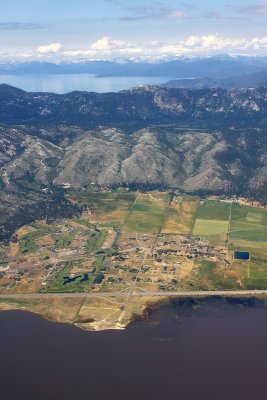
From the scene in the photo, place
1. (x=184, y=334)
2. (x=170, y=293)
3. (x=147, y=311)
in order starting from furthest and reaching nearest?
(x=170, y=293)
(x=147, y=311)
(x=184, y=334)

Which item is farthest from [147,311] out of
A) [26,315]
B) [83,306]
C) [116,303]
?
[26,315]

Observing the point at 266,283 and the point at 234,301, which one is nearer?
the point at 234,301

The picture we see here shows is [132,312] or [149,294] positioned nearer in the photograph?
[132,312]

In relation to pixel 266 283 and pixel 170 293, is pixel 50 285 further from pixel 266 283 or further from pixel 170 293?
pixel 266 283

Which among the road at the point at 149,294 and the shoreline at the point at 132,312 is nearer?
the shoreline at the point at 132,312

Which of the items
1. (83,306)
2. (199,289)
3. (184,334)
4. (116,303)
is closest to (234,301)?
(199,289)

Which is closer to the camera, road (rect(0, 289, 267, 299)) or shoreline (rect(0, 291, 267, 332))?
shoreline (rect(0, 291, 267, 332))

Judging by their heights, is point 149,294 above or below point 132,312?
below

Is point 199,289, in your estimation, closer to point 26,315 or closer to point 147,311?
point 147,311

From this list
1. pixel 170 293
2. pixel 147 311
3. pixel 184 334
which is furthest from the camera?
pixel 170 293
